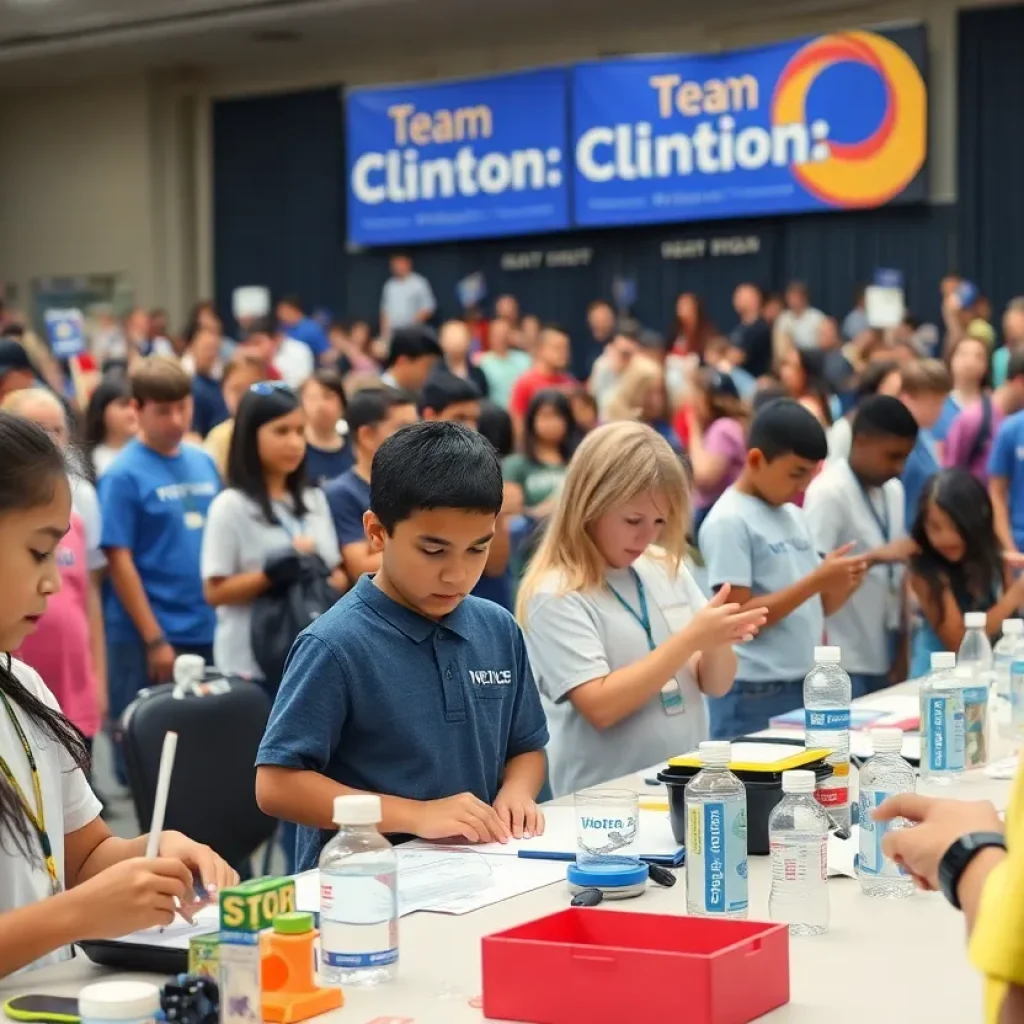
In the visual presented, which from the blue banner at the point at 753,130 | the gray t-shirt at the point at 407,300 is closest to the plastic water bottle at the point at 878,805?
the blue banner at the point at 753,130

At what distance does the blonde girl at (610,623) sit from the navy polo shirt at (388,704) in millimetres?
506

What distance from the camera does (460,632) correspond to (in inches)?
110

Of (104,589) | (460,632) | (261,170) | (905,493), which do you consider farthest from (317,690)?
(261,170)

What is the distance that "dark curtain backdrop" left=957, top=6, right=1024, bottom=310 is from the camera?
14.4 meters

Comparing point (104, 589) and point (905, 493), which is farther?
point (905, 493)

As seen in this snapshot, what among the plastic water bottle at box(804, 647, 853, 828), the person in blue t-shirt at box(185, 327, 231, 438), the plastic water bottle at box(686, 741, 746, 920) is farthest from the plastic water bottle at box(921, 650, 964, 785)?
the person in blue t-shirt at box(185, 327, 231, 438)

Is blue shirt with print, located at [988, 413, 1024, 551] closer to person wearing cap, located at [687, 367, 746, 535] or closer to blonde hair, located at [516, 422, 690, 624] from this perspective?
person wearing cap, located at [687, 367, 746, 535]

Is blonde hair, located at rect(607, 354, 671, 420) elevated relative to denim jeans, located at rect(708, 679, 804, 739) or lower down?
elevated

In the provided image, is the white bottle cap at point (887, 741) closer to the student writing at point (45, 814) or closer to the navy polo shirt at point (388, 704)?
the navy polo shirt at point (388, 704)

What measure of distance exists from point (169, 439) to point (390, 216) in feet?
40.7

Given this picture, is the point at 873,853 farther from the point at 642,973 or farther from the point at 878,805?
the point at 642,973

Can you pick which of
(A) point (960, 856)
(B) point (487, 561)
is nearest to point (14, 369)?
(B) point (487, 561)

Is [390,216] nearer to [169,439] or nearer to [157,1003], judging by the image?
[169,439]

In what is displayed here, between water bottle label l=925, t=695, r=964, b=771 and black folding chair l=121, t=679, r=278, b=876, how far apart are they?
4.26ft
